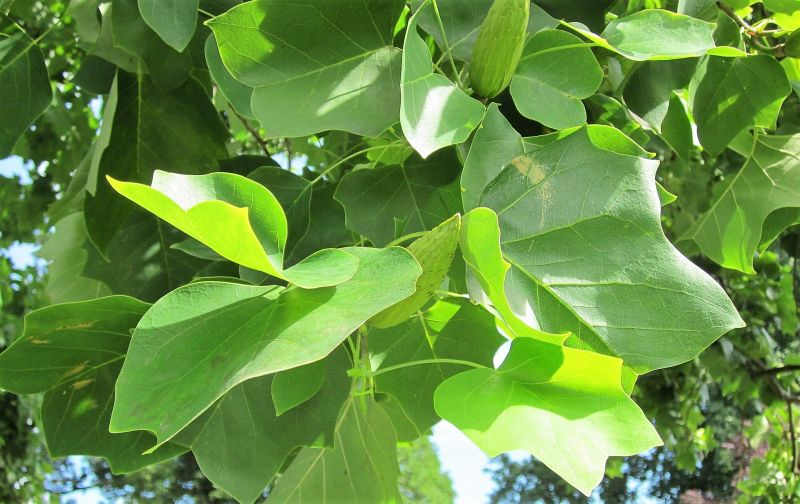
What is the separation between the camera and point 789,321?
6.57 feet

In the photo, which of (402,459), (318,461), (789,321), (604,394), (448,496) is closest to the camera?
(604,394)

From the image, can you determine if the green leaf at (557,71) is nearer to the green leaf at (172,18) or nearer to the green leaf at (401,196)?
the green leaf at (401,196)

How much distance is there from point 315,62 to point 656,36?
0.21m

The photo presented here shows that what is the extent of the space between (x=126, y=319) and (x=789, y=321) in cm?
188

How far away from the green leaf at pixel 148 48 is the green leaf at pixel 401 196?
0.63 feet

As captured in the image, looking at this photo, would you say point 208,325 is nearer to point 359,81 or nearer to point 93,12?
point 359,81

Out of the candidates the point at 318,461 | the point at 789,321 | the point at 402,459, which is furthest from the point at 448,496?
the point at 318,461

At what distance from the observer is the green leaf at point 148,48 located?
0.61m

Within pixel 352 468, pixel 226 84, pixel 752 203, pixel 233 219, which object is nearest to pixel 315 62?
pixel 226 84

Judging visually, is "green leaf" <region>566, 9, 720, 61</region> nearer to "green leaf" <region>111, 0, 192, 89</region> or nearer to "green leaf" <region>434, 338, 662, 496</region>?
"green leaf" <region>434, 338, 662, 496</region>

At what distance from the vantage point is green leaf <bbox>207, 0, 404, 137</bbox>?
474 mm

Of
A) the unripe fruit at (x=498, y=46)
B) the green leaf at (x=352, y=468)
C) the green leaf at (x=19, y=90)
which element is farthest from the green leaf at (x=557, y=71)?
the green leaf at (x=19, y=90)

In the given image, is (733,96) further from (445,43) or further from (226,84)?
(226,84)

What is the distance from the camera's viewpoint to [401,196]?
1.86ft
